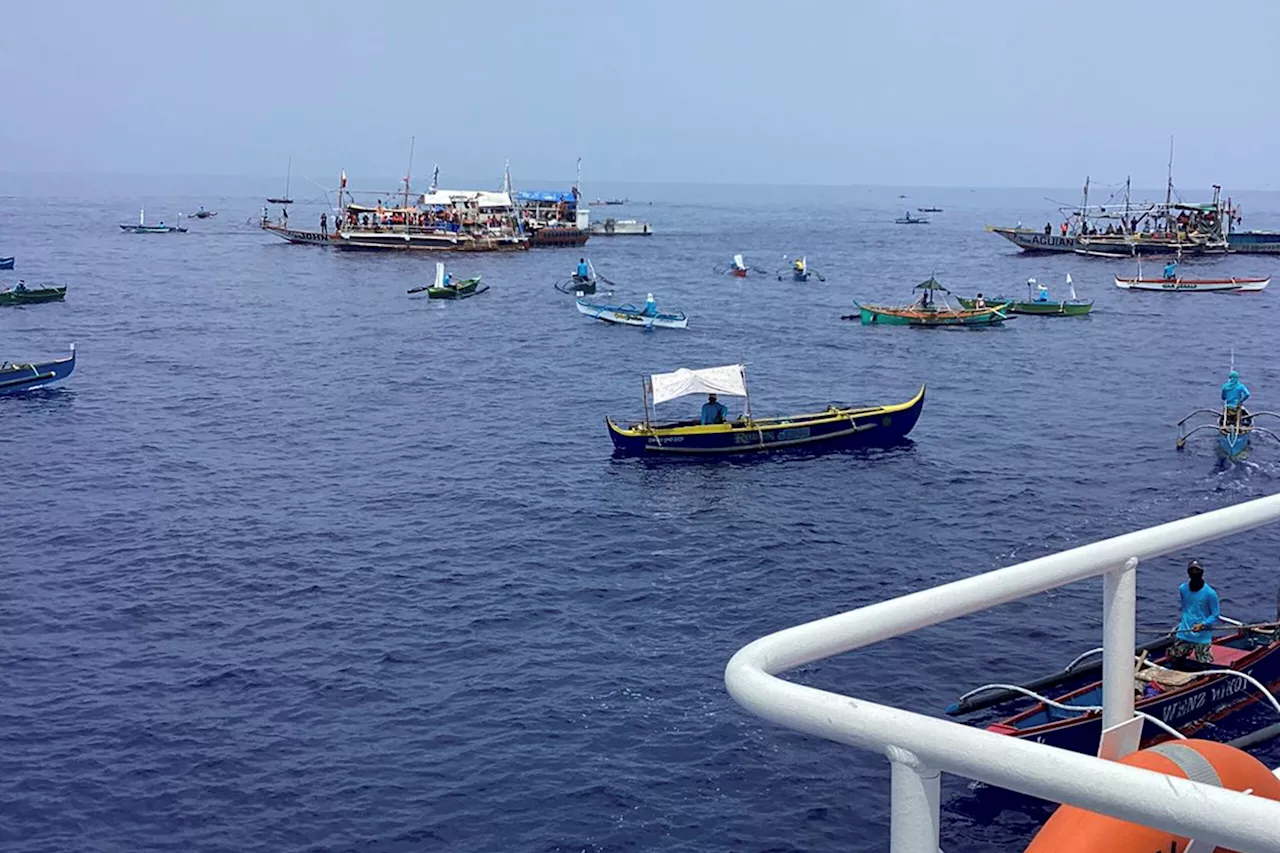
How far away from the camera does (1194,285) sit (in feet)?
374

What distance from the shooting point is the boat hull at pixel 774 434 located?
5181cm

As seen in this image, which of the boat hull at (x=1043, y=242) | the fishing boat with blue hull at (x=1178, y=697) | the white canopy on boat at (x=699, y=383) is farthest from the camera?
the boat hull at (x=1043, y=242)

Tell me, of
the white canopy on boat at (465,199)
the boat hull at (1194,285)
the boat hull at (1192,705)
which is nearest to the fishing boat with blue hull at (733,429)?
the boat hull at (1192,705)

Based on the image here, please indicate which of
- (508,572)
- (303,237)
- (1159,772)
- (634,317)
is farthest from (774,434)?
(303,237)

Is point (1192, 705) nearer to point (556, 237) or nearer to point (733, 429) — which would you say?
point (733, 429)

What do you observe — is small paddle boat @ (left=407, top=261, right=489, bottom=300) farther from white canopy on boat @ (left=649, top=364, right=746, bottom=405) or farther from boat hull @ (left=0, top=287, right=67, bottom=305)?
white canopy on boat @ (left=649, top=364, right=746, bottom=405)

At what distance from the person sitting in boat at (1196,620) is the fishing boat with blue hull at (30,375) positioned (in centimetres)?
5846

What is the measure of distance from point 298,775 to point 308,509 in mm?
21272

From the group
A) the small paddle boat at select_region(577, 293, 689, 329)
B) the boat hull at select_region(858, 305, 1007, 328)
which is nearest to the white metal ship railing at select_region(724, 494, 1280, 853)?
the small paddle boat at select_region(577, 293, 689, 329)

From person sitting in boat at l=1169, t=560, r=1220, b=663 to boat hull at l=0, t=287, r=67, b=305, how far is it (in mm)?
101149

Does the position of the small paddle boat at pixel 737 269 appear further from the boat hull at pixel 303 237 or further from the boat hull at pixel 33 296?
the boat hull at pixel 33 296

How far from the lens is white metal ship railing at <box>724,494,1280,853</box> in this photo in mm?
3164

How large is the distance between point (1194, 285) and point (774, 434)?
78.9 m

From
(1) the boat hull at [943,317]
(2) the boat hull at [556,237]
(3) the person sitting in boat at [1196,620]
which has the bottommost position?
(3) the person sitting in boat at [1196,620]
